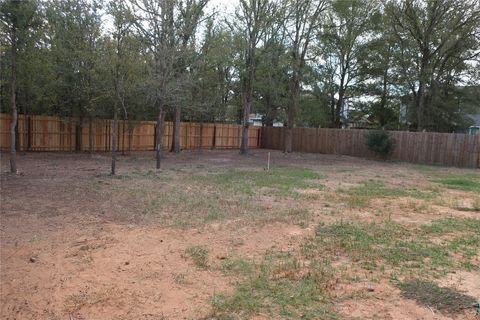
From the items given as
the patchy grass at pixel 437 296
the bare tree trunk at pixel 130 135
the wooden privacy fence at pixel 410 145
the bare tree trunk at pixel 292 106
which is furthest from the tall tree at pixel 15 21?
the wooden privacy fence at pixel 410 145

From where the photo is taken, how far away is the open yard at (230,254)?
11.8 feet

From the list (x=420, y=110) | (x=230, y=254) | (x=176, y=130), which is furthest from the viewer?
Result: (x=420, y=110)

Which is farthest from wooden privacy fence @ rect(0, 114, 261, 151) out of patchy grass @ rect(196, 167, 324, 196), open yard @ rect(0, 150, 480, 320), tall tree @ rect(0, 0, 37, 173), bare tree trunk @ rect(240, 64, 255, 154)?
open yard @ rect(0, 150, 480, 320)

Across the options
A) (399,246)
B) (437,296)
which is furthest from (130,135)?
(437,296)

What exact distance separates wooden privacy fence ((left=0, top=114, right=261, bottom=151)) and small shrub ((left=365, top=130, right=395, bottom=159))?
1037 cm

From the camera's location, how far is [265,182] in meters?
11.6

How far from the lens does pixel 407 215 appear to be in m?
Answer: 7.79

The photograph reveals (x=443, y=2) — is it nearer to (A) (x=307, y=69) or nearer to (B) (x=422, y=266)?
(A) (x=307, y=69)

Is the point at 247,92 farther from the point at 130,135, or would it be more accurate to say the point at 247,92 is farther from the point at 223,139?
the point at 130,135

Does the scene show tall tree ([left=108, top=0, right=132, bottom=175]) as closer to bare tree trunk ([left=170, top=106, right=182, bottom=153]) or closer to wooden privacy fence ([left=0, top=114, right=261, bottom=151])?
wooden privacy fence ([left=0, top=114, right=261, bottom=151])

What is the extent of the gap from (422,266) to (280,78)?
20.8 meters

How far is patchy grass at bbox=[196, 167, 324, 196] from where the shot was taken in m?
10.2

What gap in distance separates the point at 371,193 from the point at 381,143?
43.9 ft

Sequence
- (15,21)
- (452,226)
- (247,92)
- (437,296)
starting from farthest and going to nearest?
1. (247,92)
2. (15,21)
3. (452,226)
4. (437,296)
